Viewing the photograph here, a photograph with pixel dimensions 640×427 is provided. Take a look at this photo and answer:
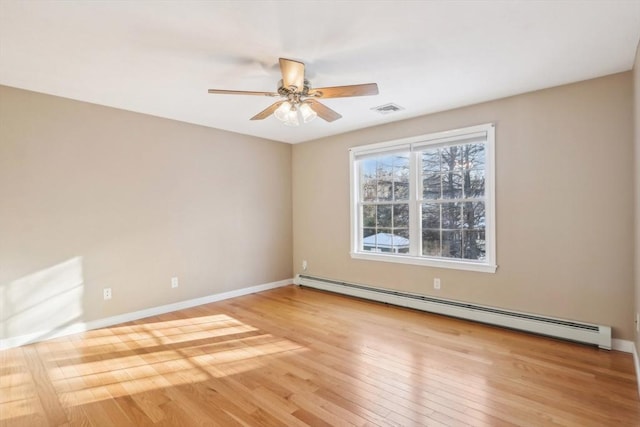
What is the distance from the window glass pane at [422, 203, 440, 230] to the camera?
408cm

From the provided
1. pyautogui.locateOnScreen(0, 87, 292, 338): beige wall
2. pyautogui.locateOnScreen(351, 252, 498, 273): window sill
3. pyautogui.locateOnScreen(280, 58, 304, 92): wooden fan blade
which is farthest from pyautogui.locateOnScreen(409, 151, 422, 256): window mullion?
pyautogui.locateOnScreen(0, 87, 292, 338): beige wall

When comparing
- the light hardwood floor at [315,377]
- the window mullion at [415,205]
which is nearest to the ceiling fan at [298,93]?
the window mullion at [415,205]

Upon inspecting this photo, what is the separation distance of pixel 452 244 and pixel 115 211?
3962 millimetres

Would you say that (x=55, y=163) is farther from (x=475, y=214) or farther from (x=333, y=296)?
(x=475, y=214)

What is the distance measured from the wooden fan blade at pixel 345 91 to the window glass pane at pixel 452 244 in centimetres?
216

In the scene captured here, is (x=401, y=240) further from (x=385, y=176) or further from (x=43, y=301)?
(x=43, y=301)

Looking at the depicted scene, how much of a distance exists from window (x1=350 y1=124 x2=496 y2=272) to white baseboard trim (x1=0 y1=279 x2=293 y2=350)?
191cm

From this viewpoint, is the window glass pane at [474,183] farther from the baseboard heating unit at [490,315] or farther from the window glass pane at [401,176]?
the baseboard heating unit at [490,315]

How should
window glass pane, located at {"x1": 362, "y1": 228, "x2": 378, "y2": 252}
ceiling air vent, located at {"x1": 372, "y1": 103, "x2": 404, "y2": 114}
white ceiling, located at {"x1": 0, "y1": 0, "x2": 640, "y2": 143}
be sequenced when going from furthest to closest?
1. window glass pane, located at {"x1": 362, "y1": 228, "x2": 378, "y2": 252}
2. ceiling air vent, located at {"x1": 372, "y1": 103, "x2": 404, "y2": 114}
3. white ceiling, located at {"x1": 0, "y1": 0, "x2": 640, "y2": 143}

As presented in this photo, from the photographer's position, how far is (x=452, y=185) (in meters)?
3.95

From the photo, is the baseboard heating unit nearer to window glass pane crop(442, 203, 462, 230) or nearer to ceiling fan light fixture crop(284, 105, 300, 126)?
window glass pane crop(442, 203, 462, 230)

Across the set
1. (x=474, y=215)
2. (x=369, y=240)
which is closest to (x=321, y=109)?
(x=474, y=215)

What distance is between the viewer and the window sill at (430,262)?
3.63 meters

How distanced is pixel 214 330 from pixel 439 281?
2.66 metres
